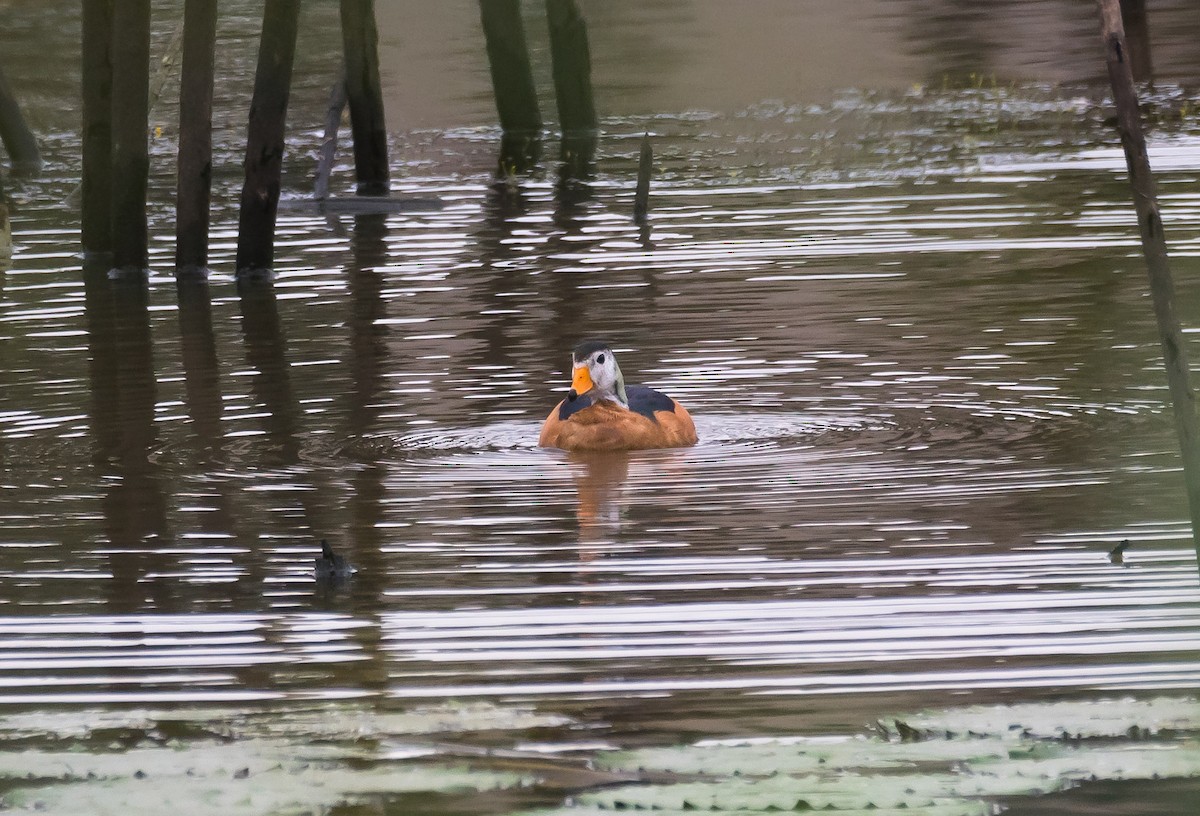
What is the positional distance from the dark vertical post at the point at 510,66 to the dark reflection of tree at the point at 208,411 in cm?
978

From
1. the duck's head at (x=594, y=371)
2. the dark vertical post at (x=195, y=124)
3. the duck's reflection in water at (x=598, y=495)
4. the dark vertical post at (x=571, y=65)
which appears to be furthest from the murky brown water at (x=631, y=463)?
the dark vertical post at (x=571, y=65)

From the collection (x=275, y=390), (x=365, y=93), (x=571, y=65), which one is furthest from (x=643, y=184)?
(x=275, y=390)

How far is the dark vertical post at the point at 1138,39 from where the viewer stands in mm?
35688

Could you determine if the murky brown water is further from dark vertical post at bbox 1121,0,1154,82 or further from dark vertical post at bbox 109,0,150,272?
dark vertical post at bbox 1121,0,1154,82

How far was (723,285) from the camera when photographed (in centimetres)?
1961

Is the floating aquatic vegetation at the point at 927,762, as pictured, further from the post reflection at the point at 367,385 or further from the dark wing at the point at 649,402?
the dark wing at the point at 649,402

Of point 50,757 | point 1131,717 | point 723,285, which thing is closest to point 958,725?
point 1131,717

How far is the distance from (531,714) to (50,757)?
4.88 feet

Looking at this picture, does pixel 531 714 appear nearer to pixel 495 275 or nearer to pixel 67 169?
pixel 495 275

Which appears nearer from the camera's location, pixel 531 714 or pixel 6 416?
pixel 531 714

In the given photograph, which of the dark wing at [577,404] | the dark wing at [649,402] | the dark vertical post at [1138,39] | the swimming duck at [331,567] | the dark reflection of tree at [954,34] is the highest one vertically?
the swimming duck at [331,567]

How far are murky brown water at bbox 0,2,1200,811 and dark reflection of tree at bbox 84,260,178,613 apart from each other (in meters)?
0.04

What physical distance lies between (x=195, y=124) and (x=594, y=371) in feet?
25.7

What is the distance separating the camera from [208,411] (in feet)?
49.0
